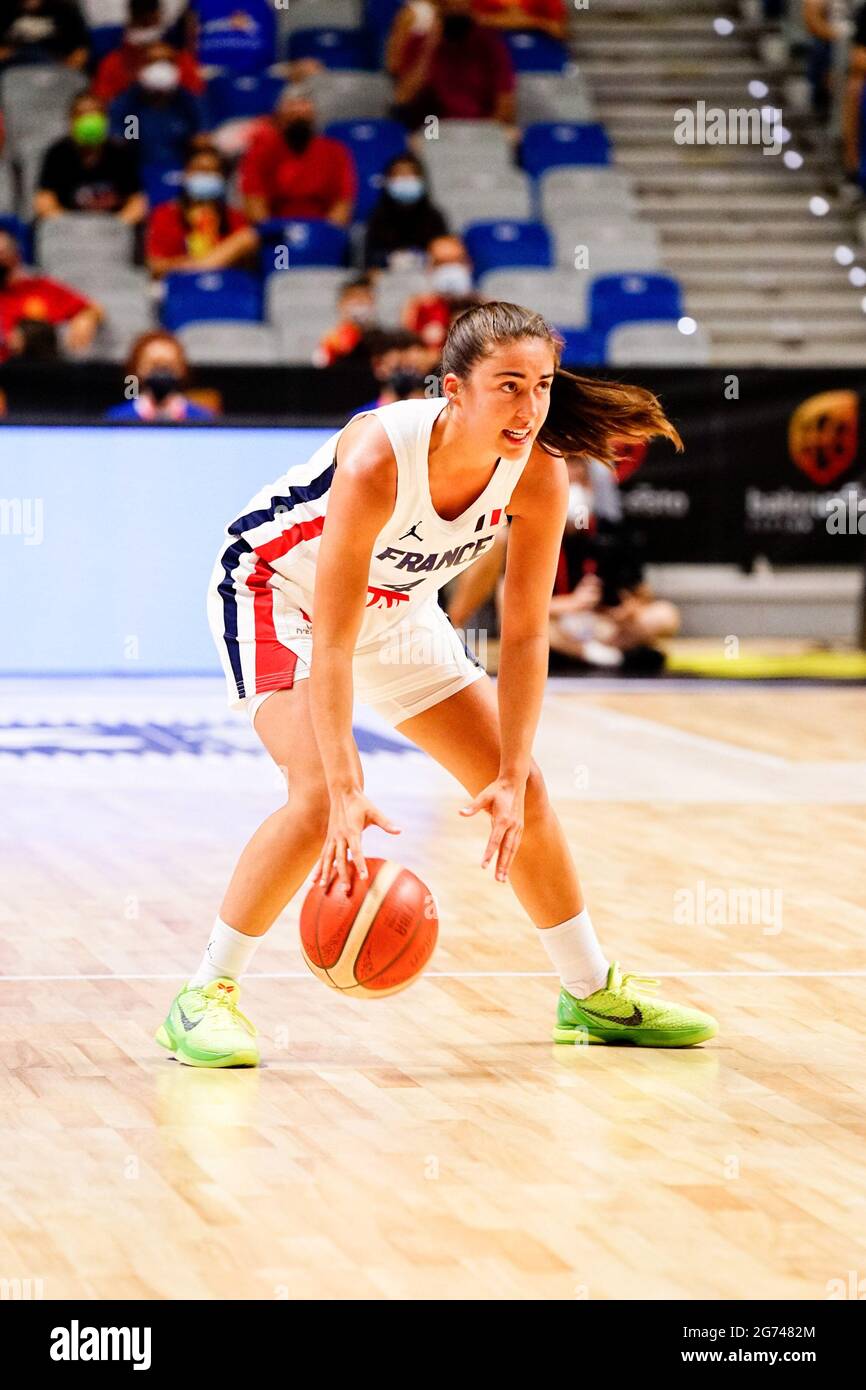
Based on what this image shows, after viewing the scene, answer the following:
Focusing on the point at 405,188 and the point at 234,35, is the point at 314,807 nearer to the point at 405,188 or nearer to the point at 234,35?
the point at 405,188

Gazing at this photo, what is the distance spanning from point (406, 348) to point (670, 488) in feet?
5.33

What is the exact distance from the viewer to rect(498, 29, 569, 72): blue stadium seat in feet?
48.9

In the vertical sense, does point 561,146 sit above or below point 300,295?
above

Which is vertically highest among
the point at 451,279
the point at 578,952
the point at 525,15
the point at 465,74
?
the point at 525,15

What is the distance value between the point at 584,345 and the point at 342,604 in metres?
8.97

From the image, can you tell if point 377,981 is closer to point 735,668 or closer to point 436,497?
point 436,497

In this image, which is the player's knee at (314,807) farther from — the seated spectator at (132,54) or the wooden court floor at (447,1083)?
the seated spectator at (132,54)

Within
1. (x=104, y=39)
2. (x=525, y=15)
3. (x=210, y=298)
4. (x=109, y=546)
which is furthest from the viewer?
Answer: (x=525, y=15)

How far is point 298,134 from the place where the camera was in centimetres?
1284

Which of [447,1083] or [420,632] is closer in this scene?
[447,1083]

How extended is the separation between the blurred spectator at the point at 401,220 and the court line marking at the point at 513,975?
8.16m

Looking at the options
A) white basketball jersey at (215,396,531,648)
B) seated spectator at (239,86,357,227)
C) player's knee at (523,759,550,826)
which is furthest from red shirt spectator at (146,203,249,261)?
player's knee at (523,759,550,826)

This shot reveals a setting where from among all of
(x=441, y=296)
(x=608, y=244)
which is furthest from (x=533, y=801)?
(x=608, y=244)

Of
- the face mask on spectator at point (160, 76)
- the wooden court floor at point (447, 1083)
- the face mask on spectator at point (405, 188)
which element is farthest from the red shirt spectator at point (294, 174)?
the wooden court floor at point (447, 1083)
